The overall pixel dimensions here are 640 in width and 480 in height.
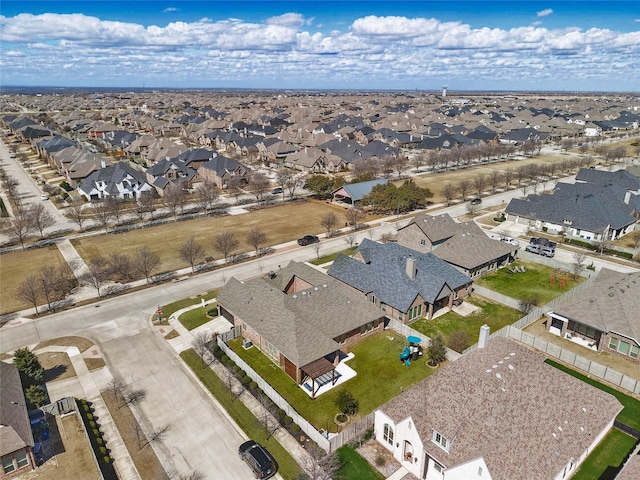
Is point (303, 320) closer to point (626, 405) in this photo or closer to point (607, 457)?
point (607, 457)

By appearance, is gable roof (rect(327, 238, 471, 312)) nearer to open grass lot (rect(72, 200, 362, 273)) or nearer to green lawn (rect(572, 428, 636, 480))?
green lawn (rect(572, 428, 636, 480))

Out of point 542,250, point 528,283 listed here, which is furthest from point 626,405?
point 542,250

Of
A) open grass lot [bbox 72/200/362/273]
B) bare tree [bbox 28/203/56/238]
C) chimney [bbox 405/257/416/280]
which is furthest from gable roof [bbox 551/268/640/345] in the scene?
bare tree [bbox 28/203/56/238]

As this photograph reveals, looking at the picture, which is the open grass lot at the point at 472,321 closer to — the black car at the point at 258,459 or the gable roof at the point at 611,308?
the gable roof at the point at 611,308

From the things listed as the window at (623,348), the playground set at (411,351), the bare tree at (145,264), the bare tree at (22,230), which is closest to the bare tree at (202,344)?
the bare tree at (145,264)

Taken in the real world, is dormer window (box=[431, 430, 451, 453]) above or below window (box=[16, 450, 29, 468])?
above

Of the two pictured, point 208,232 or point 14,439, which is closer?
Result: point 14,439

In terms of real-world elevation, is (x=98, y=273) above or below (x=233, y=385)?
above
